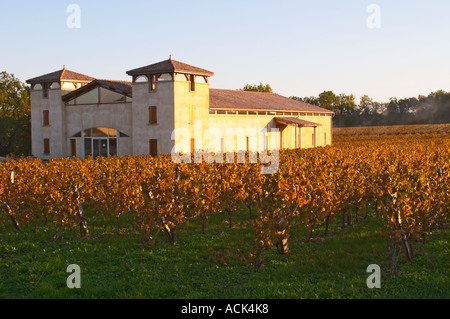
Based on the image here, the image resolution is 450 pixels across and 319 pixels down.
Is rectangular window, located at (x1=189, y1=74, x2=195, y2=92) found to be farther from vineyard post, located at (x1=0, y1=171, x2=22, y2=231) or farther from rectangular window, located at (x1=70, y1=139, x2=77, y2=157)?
vineyard post, located at (x1=0, y1=171, x2=22, y2=231)

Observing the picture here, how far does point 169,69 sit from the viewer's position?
89.0 ft

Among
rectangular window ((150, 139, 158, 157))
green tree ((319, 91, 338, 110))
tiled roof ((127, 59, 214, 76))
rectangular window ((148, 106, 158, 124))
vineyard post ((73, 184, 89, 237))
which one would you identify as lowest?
vineyard post ((73, 184, 89, 237))

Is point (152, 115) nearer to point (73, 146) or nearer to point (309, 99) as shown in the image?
point (73, 146)

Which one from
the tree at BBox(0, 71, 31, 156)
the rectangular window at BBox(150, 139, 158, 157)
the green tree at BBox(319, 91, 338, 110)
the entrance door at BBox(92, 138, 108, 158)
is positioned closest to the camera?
the rectangular window at BBox(150, 139, 158, 157)

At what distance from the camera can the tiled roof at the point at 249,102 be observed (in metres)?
32.2

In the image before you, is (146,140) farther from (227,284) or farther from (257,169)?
(227,284)

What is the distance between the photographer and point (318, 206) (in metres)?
10.2

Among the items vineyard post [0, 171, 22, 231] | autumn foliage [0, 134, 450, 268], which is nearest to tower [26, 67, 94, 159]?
autumn foliage [0, 134, 450, 268]

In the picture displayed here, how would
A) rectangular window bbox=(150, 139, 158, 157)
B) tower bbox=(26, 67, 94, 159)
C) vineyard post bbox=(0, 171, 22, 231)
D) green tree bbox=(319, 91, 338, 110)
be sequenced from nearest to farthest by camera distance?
vineyard post bbox=(0, 171, 22, 231) < rectangular window bbox=(150, 139, 158, 157) < tower bbox=(26, 67, 94, 159) < green tree bbox=(319, 91, 338, 110)

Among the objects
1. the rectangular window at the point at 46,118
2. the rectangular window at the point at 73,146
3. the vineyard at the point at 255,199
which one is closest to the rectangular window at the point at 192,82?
the rectangular window at the point at 73,146

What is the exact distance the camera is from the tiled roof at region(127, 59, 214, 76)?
89.6 ft

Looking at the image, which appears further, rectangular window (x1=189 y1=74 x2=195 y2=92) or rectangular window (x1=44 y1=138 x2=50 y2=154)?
rectangular window (x1=44 y1=138 x2=50 y2=154)
